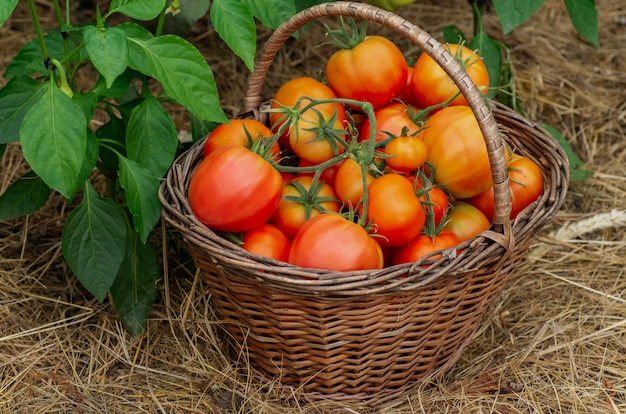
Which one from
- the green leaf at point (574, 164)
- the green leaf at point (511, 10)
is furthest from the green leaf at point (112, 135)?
the green leaf at point (574, 164)

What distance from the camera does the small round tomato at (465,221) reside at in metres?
1.42

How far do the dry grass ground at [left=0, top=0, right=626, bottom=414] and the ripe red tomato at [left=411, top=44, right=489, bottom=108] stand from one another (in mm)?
507

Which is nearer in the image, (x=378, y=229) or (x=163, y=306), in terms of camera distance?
(x=378, y=229)

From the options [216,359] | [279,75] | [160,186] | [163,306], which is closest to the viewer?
[160,186]

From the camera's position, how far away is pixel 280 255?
4.40 ft

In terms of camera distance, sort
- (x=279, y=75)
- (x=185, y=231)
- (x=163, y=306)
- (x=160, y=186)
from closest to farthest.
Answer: (x=185, y=231) < (x=160, y=186) < (x=163, y=306) < (x=279, y=75)

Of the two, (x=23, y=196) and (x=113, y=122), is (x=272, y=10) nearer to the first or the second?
(x=113, y=122)

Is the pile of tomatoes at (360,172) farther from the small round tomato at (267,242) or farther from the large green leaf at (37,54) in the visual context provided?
the large green leaf at (37,54)

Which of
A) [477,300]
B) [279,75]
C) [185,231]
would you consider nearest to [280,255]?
[185,231]

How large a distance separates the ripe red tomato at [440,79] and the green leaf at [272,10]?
29 centimetres

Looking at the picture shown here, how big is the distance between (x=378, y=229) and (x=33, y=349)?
741mm

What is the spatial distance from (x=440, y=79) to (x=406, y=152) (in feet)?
0.74

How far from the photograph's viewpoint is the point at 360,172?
1.36 metres

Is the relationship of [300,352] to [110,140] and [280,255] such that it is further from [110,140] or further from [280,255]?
[110,140]
